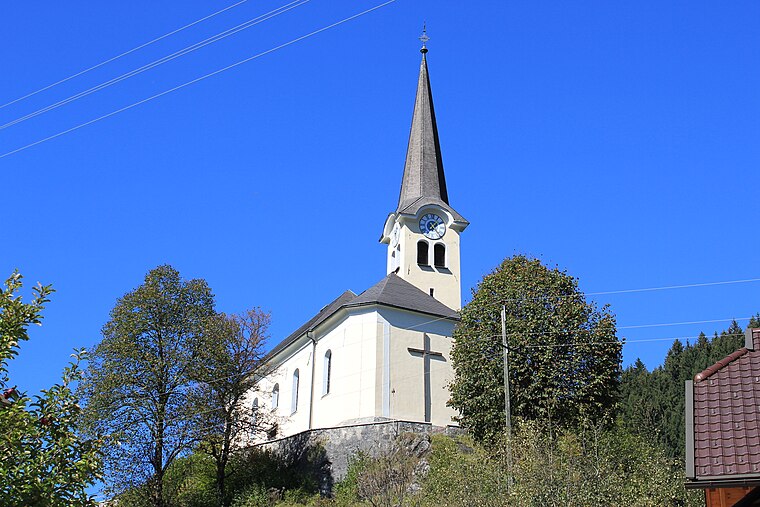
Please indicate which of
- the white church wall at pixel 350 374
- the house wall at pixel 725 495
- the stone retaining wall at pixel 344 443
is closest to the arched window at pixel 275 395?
the white church wall at pixel 350 374

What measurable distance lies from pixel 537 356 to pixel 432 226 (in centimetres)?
2073

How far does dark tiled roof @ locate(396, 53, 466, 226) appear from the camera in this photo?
175ft

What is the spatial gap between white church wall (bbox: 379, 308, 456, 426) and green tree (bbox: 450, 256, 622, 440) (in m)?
5.15

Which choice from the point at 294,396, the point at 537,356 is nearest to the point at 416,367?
the point at 537,356

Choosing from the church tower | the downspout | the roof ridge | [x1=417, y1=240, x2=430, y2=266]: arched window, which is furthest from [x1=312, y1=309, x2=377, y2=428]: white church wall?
the roof ridge

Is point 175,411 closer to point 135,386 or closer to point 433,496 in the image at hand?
point 135,386

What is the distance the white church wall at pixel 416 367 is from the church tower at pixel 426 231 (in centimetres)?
781

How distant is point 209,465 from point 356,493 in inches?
406

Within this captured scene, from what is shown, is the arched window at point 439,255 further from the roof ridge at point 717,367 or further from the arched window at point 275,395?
the roof ridge at point 717,367

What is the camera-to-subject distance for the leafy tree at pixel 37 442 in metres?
11.6

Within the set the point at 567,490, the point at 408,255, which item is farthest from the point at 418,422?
the point at 567,490

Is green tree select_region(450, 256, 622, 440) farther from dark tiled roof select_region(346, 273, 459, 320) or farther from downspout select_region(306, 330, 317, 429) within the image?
downspout select_region(306, 330, 317, 429)

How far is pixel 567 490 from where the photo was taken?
20.8 meters

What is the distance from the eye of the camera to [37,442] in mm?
12375
